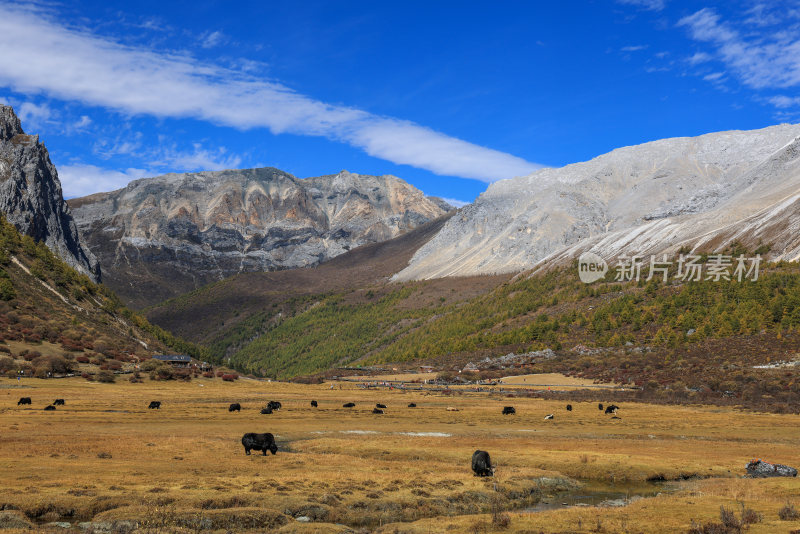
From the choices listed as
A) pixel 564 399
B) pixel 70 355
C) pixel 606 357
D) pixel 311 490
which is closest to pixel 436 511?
pixel 311 490

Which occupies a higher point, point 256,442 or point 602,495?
point 256,442

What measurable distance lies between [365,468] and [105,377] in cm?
7792

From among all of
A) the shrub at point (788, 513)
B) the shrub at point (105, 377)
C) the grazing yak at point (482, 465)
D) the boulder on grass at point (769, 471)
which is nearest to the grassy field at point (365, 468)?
the shrub at point (788, 513)

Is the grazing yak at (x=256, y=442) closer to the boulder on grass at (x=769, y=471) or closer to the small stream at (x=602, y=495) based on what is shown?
the small stream at (x=602, y=495)

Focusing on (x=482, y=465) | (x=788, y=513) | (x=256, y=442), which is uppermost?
(x=788, y=513)

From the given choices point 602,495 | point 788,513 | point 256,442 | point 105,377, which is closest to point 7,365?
point 105,377

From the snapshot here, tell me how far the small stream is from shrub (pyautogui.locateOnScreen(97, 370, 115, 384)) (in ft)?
281

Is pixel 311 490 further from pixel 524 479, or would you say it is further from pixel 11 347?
pixel 11 347

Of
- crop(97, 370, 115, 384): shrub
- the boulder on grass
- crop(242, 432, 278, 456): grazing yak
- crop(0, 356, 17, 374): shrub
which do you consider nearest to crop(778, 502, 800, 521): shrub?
the boulder on grass

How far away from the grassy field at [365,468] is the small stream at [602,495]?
1.87ft

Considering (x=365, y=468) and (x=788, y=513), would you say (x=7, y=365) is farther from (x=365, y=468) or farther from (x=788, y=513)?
(x=788, y=513)

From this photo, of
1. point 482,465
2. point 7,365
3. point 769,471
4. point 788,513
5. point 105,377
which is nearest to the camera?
point 788,513

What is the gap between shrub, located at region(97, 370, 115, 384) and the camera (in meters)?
96.1

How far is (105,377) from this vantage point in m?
96.3
